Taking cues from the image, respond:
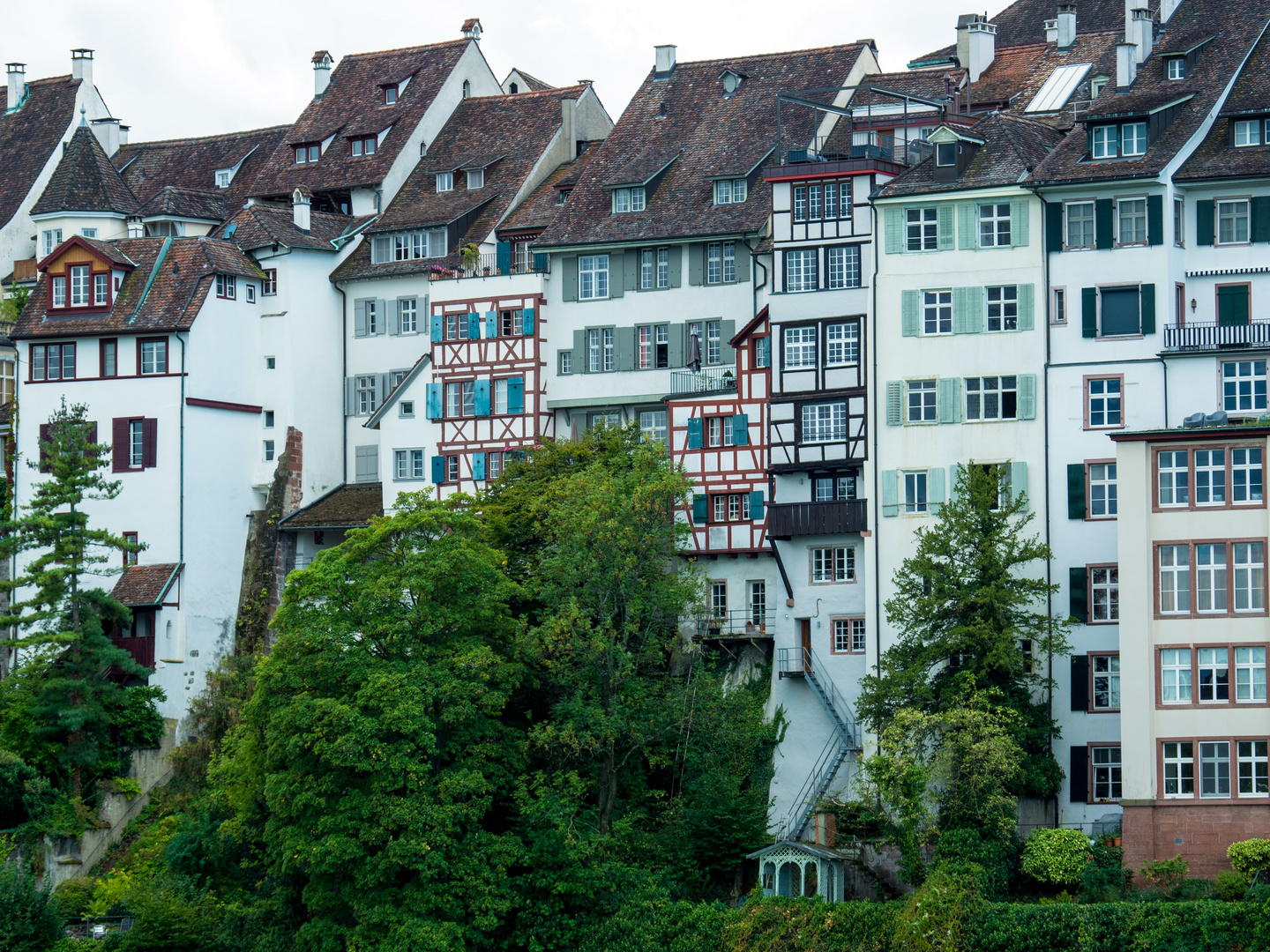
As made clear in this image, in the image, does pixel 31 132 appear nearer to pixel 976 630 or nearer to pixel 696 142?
pixel 696 142

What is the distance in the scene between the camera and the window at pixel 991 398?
62938 millimetres

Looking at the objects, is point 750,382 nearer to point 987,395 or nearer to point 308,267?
point 987,395

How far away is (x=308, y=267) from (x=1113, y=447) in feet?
95.8

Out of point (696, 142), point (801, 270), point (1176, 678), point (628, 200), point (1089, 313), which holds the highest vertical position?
point (696, 142)

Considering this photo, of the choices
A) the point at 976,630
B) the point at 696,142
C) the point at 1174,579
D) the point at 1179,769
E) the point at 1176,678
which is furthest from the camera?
the point at 696,142

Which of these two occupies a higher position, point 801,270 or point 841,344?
point 801,270

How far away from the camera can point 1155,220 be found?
6247 cm

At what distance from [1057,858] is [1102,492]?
9959mm

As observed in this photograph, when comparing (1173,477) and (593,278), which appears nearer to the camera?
(1173,477)

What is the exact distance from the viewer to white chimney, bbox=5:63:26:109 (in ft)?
302

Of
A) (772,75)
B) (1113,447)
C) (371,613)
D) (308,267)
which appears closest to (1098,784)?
(1113,447)

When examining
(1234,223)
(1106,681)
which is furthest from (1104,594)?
(1234,223)

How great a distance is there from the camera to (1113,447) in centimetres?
6169

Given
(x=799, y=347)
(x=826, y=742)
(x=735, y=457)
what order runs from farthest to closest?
1. (x=735, y=457)
2. (x=799, y=347)
3. (x=826, y=742)
